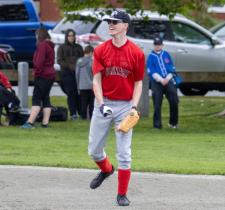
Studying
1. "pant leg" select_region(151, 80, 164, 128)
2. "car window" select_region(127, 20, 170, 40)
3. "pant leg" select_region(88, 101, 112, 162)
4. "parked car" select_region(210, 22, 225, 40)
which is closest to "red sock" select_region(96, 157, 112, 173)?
"pant leg" select_region(88, 101, 112, 162)

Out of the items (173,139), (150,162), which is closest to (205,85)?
(173,139)

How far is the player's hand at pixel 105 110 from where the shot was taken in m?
8.56

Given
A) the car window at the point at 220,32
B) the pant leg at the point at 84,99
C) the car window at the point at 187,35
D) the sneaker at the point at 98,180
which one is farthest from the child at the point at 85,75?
the sneaker at the point at 98,180

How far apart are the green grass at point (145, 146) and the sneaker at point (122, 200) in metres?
1.79

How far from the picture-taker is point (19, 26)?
2542 cm

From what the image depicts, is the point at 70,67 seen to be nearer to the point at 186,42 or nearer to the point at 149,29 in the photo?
the point at 149,29

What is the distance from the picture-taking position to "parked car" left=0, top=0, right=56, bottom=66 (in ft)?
82.5

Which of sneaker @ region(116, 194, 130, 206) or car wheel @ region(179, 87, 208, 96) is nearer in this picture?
sneaker @ region(116, 194, 130, 206)

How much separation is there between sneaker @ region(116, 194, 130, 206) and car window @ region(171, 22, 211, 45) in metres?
14.0

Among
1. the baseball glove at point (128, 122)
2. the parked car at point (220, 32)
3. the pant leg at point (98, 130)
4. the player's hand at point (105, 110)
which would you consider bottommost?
the parked car at point (220, 32)

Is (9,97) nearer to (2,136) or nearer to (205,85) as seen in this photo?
(2,136)

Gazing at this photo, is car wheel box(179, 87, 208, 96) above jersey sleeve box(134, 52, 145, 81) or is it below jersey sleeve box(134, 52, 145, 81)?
below

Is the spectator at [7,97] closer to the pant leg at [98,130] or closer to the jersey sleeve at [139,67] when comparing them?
the pant leg at [98,130]

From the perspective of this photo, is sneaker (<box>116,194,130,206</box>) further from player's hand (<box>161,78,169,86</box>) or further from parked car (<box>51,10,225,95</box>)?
parked car (<box>51,10,225,95</box>)
